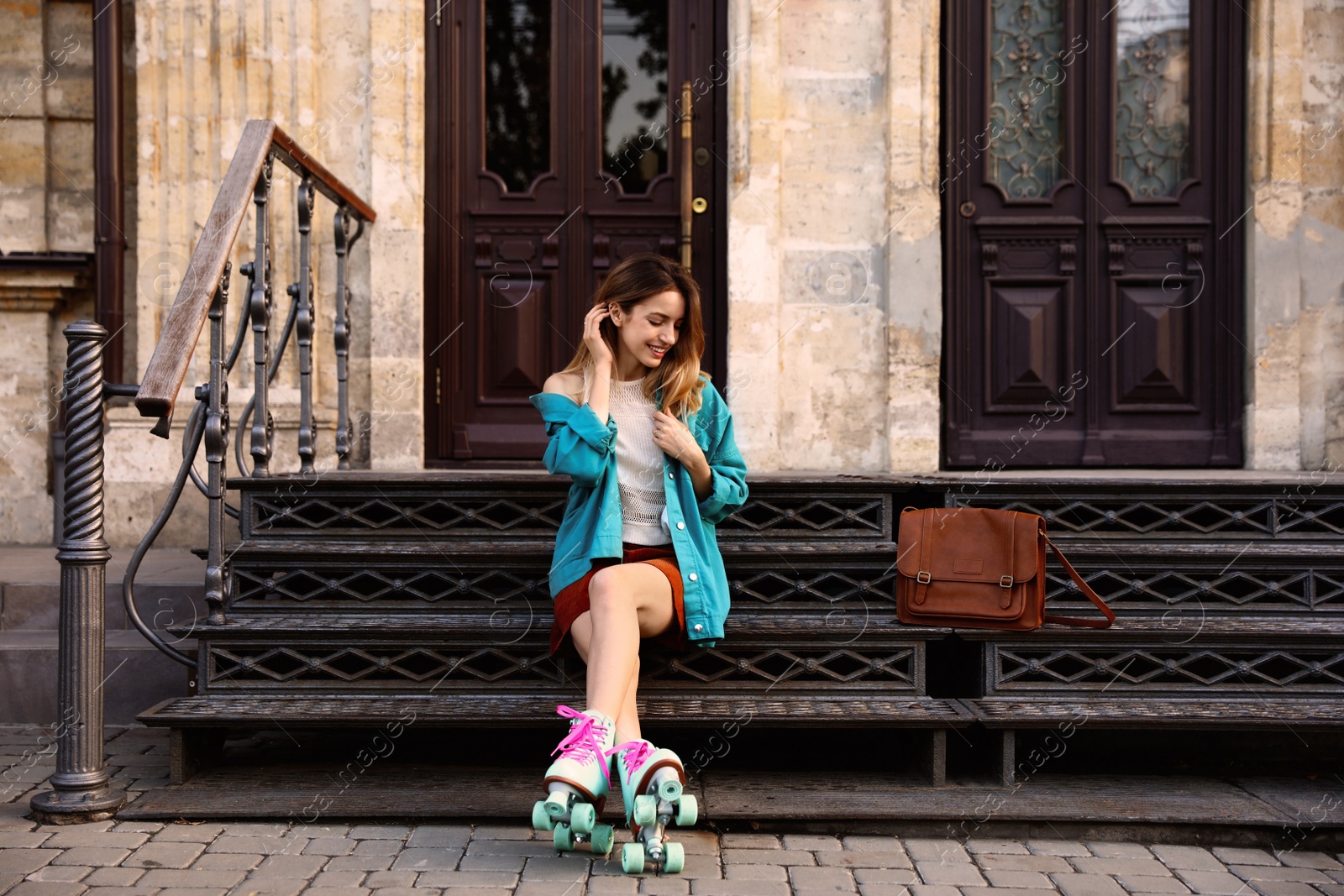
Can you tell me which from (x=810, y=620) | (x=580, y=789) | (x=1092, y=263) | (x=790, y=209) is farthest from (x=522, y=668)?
(x=1092, y=263)

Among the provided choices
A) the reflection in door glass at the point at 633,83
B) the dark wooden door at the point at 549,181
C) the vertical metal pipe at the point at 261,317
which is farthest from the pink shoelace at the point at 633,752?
the reflection in door glass at the point at 633,83

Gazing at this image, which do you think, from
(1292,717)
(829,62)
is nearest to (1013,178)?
(829,62)

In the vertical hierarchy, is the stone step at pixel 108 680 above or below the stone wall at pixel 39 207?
below

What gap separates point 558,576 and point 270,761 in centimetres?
121

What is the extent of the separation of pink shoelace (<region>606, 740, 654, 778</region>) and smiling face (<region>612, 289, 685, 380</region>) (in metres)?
1.19

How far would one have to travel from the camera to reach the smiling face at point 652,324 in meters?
3.65

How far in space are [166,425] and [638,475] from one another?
4.74 ft

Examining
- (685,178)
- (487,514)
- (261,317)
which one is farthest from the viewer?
(685,178)

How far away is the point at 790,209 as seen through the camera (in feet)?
18.5

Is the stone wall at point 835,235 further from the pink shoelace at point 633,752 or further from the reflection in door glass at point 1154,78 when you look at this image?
the pink shoelace at point 633,752

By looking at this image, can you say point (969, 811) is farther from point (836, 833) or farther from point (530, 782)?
point (530, 782)

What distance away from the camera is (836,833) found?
3461mm

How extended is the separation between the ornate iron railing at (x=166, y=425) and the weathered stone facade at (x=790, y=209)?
49.7 inches

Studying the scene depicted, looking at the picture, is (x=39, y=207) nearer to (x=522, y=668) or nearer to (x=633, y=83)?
(x=633, y=83)
